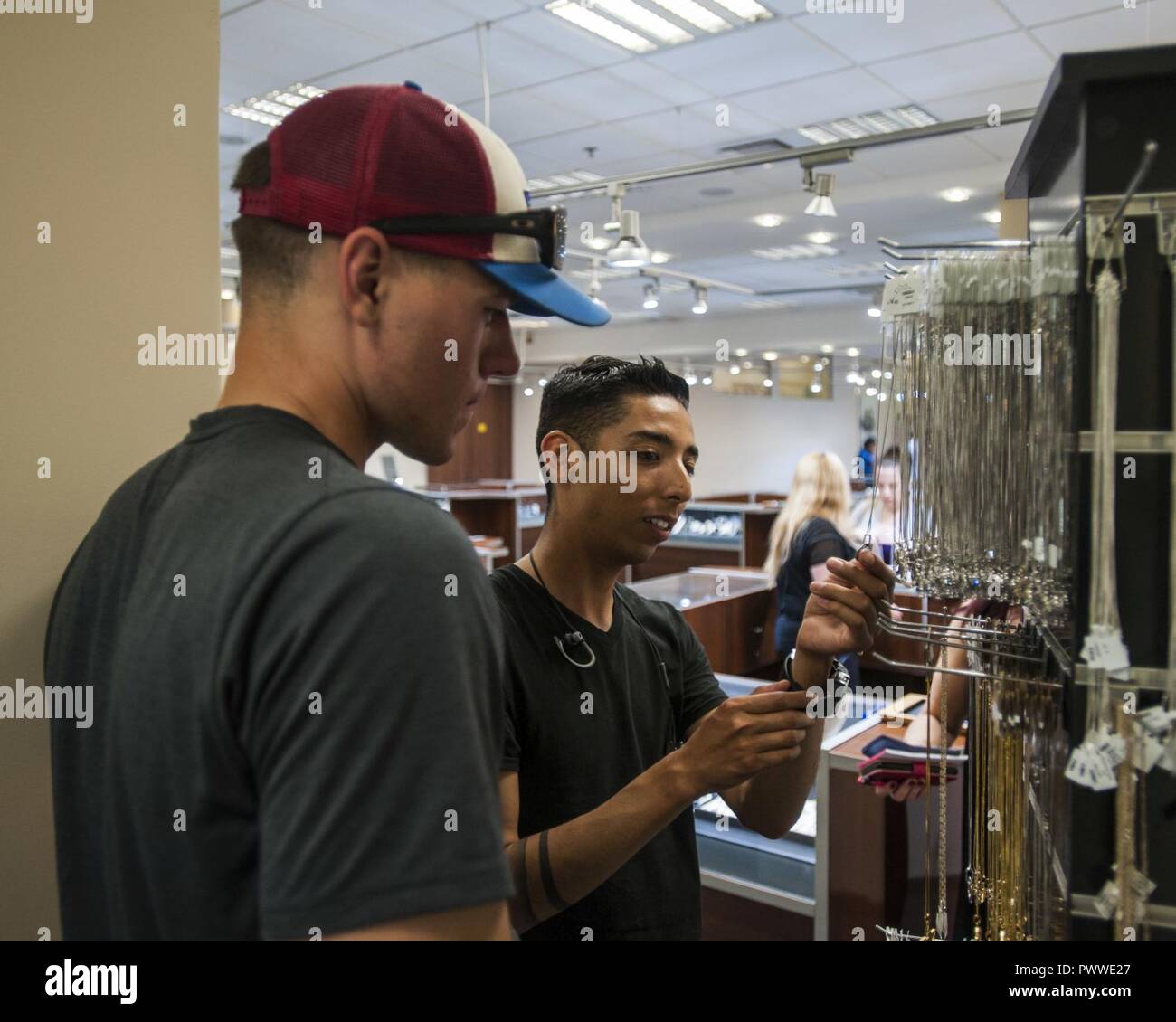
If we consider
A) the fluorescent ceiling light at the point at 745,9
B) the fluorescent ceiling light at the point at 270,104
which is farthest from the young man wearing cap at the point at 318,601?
A: the fluorescent ceiling light at the point at 270,104

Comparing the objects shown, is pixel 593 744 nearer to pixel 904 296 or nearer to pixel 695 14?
pixel 904 296

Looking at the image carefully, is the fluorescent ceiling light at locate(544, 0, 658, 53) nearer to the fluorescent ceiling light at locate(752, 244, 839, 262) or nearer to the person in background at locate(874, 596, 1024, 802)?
the person in background at locate(874, 596, 1024, 802)

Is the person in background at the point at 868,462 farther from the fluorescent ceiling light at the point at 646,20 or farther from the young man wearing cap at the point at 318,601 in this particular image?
the fluorescent ceiling light at the point at 646,20

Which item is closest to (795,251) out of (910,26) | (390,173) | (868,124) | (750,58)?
(868,124)

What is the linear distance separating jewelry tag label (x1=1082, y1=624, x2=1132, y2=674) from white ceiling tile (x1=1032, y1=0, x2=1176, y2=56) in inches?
162

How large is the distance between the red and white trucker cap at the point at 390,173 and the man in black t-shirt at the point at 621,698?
65 centimetres

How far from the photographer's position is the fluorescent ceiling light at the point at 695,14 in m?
4.04

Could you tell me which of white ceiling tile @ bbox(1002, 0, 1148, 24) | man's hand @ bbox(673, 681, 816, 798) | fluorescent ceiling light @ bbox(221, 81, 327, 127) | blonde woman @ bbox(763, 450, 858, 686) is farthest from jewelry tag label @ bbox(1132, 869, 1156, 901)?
fluorescent ceiling light @ bbox(221, 81, 327, 127)

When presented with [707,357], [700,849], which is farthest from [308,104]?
[707,357]

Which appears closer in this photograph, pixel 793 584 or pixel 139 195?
pixel 139 195

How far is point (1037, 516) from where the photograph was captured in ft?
3.13
